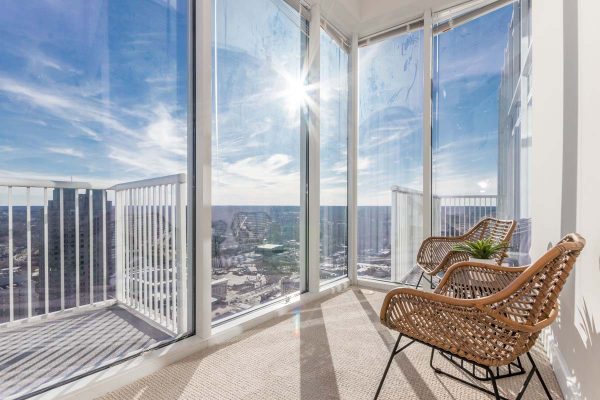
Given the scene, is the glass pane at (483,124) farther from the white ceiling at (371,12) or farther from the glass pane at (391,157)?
the white ceiling at (371,12)

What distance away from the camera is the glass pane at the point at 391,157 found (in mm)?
3217

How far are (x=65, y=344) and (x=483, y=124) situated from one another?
3.39m

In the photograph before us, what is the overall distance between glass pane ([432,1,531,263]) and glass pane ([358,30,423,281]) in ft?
0.68

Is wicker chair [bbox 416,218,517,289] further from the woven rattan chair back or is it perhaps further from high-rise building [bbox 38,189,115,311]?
high-rise building [bbox 38,189,115,311]

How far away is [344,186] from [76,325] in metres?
2.66

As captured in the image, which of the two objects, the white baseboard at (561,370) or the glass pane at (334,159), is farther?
the glass pane at (334,159)

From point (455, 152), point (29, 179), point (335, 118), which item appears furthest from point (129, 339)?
point (455, 152)

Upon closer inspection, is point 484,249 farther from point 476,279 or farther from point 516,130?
point 516,130

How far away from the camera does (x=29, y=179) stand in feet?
4.57

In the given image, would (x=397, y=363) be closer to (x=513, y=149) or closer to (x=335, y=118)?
(x=513, y=149)

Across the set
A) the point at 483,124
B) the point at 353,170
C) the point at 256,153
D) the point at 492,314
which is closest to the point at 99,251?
the point at 256,153

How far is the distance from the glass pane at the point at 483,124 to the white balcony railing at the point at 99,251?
2.44 meters

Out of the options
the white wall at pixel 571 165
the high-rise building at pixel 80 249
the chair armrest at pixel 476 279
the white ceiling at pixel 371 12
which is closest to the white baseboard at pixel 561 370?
the white wall at pixel 571 165

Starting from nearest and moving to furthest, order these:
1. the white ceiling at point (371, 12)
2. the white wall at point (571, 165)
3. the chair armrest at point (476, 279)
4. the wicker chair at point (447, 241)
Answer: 1. the white wall at point (571, 165)
2. the chair armrest at point (476, 279)
3. the wicker chair at point (447, 241)
4. the white ceiling at point (371, 12)
